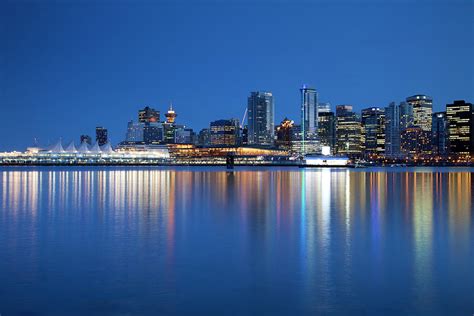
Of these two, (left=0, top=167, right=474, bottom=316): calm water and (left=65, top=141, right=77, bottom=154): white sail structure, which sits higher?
(left=65, top=141, right=77, bottom=154): white sail structure

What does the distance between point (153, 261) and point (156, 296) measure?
279 cm

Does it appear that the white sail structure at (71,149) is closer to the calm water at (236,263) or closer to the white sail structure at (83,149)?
the white sail structure at (83,149)

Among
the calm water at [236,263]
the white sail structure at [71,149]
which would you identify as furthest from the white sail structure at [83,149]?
the calm water at [236,263]

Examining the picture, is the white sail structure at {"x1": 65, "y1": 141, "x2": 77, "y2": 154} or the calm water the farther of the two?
the white sail structure at {"x1": 65, "y1": 141, "x2": 77, "y2": 154}

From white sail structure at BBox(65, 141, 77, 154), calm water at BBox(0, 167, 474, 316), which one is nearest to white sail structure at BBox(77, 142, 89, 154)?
white sail structure at BBox(65, 141, 77, 154)

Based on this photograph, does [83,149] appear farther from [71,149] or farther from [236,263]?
[236,263]

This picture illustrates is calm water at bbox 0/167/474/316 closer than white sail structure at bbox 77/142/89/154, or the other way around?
calm water at bbox 0/167/474/316

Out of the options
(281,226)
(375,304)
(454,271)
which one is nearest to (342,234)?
(281,226)

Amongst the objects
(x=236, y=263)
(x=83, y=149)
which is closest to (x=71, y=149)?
(x=83, y=149)

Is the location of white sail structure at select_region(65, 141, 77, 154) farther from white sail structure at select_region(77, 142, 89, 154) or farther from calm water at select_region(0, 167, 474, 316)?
calm water at select_region(0, 167, 474, 316)

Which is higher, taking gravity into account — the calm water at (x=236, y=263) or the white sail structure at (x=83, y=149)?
the white sail structure at (x=83, y=149)

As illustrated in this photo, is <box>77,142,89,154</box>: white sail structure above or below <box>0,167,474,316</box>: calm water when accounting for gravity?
above

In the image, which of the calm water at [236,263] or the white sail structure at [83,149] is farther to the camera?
the white sail structure at [83,149]

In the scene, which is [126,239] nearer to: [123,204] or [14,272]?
[14,272]
